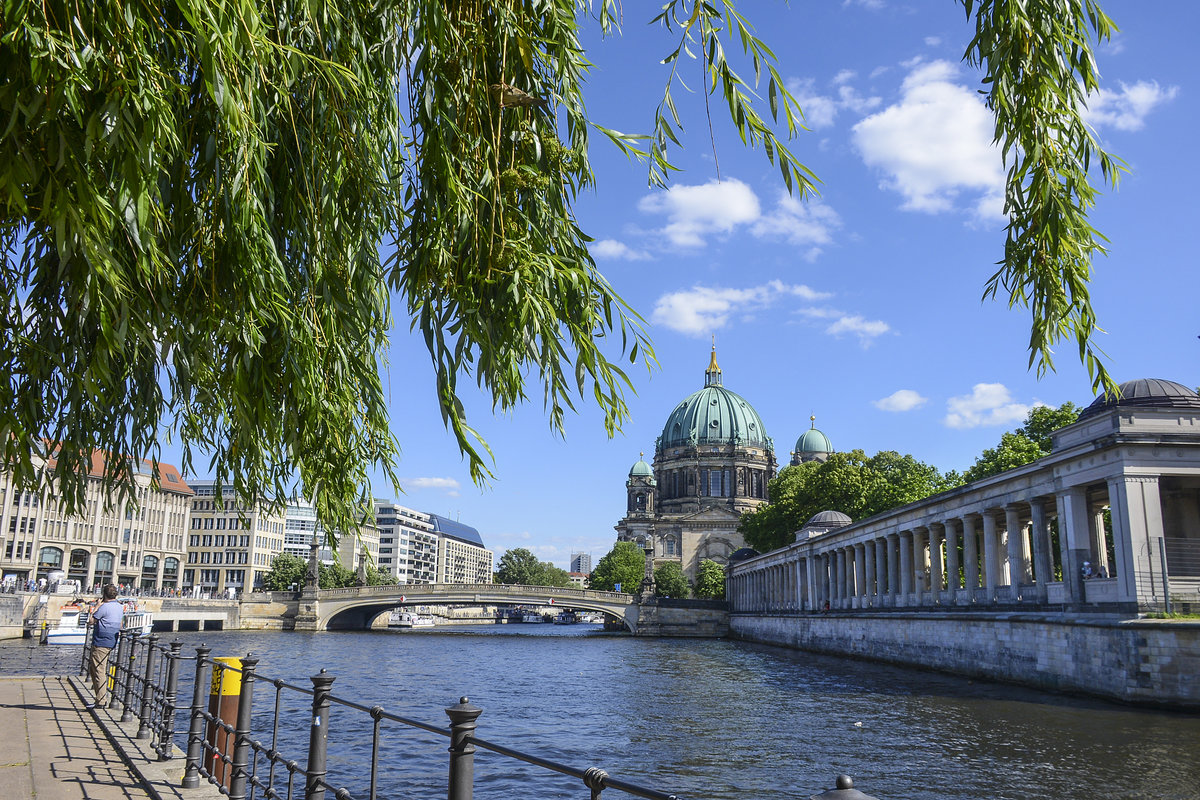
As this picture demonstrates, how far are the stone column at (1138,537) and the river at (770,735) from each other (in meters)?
3.68

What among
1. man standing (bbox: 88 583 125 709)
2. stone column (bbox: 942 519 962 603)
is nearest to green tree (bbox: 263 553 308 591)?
stone column (bbox: 942 519 962 603)

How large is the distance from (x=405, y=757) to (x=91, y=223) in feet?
66.8

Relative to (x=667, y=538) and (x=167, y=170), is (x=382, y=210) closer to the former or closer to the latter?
(x=167, y=170)

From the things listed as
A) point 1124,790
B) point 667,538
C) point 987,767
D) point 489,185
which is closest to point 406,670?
point 987,767

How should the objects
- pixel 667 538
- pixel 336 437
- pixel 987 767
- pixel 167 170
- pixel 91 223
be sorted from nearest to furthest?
pixel 91 223
pixel 167 170
pixel 336 437
pixel 987 767
pixel 667 538

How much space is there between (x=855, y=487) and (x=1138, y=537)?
56.4 metres

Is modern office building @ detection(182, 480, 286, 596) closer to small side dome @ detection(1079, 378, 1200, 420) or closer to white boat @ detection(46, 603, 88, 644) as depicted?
white boat @ detection(46, 603, 88, 644)

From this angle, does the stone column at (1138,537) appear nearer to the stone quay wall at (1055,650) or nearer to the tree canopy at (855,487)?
the stone quay wall at (1055,650)

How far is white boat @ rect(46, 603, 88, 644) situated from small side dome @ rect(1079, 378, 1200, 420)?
4569 cm

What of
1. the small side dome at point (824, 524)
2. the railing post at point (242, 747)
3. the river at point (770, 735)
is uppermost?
the small side dome at point (824, 524)

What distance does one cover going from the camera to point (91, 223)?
4.10 metres

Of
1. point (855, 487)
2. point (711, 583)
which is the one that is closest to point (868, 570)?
point (855, 487)

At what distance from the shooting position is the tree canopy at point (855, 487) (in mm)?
80938

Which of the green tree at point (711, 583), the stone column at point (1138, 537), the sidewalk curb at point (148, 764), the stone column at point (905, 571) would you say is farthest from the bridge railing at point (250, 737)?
the green tree at point (711, 583)
